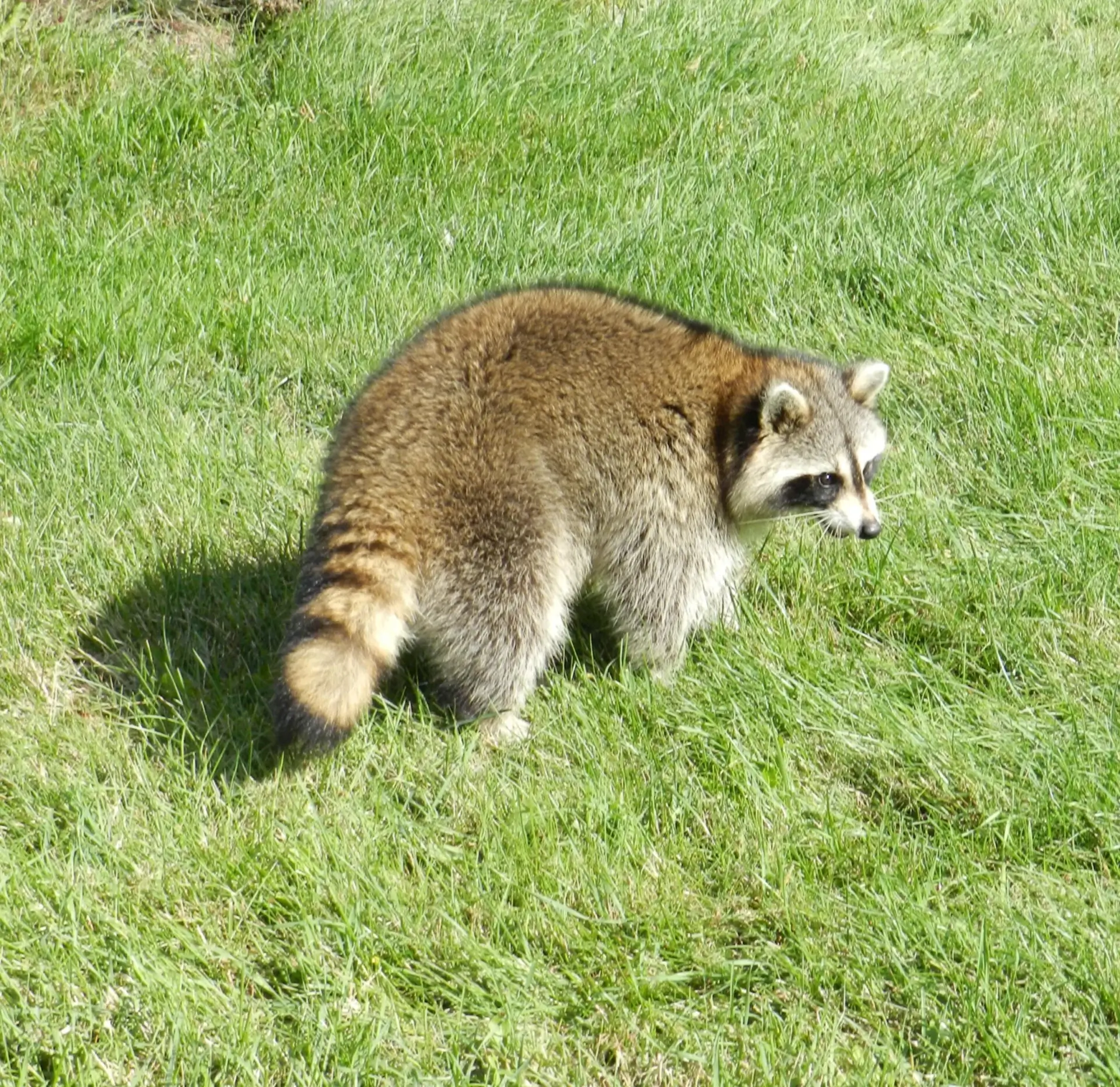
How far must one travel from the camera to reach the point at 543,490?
367cm

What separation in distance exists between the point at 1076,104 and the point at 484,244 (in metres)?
3.32

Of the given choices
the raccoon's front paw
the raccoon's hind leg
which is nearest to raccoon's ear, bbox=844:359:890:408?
the raccoon's hind leg

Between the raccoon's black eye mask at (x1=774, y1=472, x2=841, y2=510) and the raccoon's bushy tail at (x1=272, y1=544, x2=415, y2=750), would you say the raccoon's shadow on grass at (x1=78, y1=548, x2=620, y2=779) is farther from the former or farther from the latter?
the raccoon's black eye mask at (x1=774, y1=472, x2=841, y2=510)

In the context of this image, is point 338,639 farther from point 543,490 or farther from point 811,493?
point 811,493

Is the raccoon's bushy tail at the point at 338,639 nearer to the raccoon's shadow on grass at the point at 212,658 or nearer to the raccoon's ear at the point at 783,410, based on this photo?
the raccoon's shadow on grass at the point at 212,658

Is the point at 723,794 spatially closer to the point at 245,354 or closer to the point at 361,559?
the point at 361,559

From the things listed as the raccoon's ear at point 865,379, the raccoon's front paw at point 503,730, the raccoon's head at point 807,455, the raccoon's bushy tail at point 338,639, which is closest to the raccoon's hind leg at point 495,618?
the raccoon's front paw at point 503,730

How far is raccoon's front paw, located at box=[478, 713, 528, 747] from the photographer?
3621 mm

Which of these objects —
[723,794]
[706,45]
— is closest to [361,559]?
[723,794]

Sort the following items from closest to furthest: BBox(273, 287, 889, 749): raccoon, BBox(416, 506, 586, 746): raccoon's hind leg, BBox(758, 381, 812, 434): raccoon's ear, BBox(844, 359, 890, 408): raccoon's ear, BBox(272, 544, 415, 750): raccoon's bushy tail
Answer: BBox(272, 544, 415, 750): raccoon's bushy tail < BBox(273, 287, 889, 749): raccoon < BBox(416, 506, 586, 746): raccoon's hind leg < BBox(758, 381, 812, 434): raccoon's ear < BBox(844, 359, 890, 408): raccoon's ear

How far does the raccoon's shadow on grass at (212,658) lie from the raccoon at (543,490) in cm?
20

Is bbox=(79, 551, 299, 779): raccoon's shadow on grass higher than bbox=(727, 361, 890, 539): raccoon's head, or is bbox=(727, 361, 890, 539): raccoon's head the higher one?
bbox=(727, 361, 890, 539): raccoon's head

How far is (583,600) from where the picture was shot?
4.30 meters

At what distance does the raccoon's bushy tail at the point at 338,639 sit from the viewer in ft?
10.3
